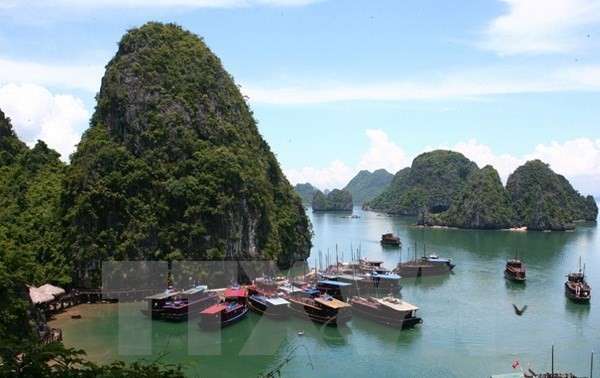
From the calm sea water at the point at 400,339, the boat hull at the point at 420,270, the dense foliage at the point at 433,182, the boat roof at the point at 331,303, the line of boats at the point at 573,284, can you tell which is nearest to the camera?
the calm sea water at the point at 400,339

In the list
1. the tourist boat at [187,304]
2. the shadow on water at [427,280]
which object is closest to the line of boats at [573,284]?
the shadow on water at [427,280]

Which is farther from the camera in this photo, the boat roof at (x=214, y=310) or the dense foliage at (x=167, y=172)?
the dense foliage at (x=167, y=172)

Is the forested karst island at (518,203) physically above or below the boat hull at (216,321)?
above

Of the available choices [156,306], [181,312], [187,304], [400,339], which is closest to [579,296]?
[400,339]

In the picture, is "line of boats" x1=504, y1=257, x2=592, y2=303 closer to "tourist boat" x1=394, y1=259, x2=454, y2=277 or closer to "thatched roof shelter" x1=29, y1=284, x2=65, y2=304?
"tourist boat" x1=394, y1=259, x2=454, y2=277

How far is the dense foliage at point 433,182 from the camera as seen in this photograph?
168m

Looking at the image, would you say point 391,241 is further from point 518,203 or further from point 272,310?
point 272,310

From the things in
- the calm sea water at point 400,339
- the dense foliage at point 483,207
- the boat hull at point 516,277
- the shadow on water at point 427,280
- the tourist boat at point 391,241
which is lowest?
the calm sea water at point 400,339

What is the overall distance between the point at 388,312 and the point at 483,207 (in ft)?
303

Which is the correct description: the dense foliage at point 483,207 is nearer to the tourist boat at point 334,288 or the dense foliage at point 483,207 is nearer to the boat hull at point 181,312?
the tourist boat at point 334,288

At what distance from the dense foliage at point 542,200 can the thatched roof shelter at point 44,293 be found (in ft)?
361

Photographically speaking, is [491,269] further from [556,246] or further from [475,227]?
[475,227]

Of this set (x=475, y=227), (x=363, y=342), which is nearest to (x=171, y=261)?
(x=363, y=342)

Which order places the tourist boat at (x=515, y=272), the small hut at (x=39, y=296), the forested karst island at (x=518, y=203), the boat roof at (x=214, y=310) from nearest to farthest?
1. the boat roof at (x=214, y=310)
2. the small hut at (x=39, y=296)
3. the tourist boat at (x=515, y=272)
4. the forested karst island at (x=518, y=203)
